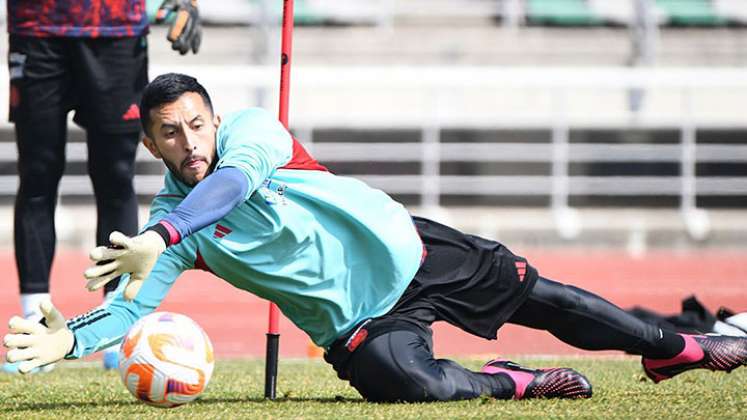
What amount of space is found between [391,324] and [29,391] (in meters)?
1.70

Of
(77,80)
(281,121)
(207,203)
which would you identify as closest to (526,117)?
(77,80)

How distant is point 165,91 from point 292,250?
72 cm

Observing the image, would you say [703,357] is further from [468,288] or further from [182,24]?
[182,24]

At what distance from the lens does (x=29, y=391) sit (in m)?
5.96

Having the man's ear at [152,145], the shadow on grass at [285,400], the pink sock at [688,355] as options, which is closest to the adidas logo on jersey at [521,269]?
the pink sock at [688,355]

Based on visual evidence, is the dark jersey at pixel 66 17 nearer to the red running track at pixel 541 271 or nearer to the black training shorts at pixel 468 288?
the black training shorts at pixel 468 288

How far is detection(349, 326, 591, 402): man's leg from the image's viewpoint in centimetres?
506

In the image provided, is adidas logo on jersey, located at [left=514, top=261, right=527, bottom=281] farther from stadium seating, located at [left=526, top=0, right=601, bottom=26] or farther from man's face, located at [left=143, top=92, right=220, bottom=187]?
stadium seating, located at [left=526, top=0, right=601, bottom=26]

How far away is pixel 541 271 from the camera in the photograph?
44.8 ft

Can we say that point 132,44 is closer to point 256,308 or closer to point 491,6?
point 256,308

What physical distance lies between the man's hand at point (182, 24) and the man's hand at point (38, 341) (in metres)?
2.48

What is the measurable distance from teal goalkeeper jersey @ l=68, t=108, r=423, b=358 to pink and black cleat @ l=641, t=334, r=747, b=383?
1079 mm

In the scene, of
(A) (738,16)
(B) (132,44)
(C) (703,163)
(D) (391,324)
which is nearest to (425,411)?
(D) (391,324)

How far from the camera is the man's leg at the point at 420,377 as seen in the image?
5062 mm
